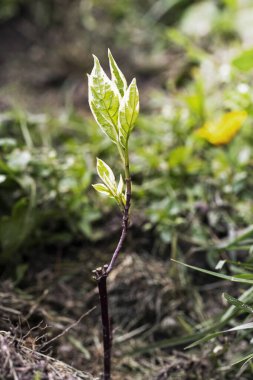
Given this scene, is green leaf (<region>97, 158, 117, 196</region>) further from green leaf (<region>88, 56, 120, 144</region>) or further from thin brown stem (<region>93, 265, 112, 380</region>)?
thin brown stem (<region>93, 265, 112, 380</region>)

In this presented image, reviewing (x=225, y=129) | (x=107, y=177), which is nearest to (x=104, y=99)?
(x=107, y=177)

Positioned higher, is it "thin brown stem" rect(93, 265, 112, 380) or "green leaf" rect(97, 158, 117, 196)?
"green leaf" rect(97, 158, 117, 196)

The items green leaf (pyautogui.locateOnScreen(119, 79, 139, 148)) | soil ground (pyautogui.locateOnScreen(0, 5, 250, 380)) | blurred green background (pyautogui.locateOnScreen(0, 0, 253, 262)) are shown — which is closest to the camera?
green leaf (pyautogui.locateOnScreen(119, 79, 139, 148))

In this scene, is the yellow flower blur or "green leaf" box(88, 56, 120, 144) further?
the yellow flower blur

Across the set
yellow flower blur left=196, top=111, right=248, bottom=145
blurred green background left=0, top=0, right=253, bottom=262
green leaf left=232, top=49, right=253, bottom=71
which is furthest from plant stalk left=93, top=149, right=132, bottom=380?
green leaf left=232, top=49, right=253, bottom=71

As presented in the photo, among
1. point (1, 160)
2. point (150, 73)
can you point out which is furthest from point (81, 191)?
point (150, 73)

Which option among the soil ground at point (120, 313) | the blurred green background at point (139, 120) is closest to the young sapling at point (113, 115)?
the soil ground at point (120, 313)

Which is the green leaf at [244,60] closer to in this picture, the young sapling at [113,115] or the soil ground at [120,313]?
the soil ground at [120,313]

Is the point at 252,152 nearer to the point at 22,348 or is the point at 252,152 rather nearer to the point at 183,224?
the point at 183,224
